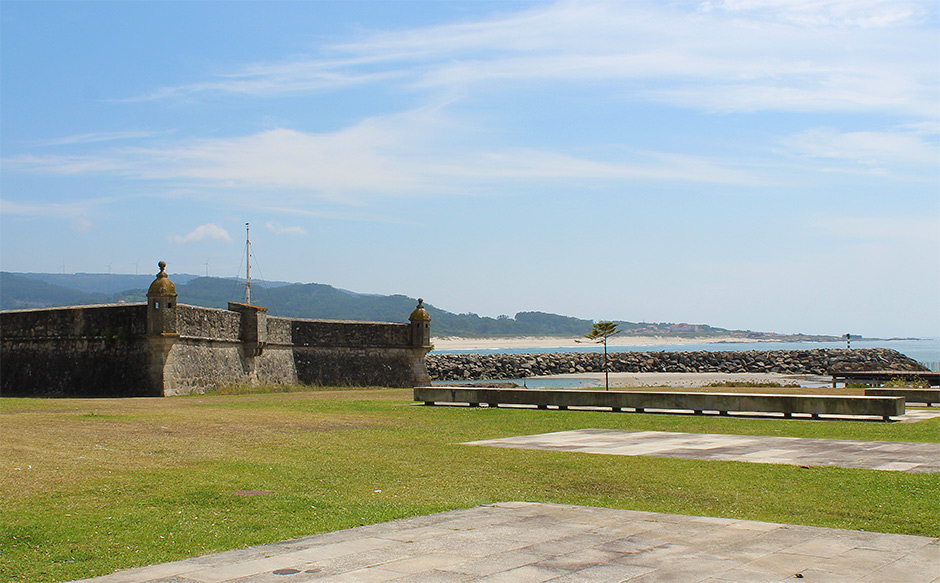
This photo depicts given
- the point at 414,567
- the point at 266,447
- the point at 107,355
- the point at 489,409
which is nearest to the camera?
the point at 414,567

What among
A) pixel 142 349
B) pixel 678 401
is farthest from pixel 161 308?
pixel 678 401

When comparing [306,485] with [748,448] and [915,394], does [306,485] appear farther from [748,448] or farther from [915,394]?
[915,394]

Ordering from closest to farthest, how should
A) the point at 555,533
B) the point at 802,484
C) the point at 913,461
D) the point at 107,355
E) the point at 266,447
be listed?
the point at 555,533 → the point at 802,484 → the point at 913,461 → the point at 266,447 → the point at 107,355

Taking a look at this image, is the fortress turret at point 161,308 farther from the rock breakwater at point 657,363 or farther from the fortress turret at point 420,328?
the rock breakwater at point 657,363

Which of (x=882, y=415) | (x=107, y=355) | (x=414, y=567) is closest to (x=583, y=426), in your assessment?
(x=882, y=415)

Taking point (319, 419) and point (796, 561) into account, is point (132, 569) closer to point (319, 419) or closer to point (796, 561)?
point (796, 561)

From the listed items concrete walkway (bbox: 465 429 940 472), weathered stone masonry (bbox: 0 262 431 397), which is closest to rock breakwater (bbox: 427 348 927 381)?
weathered stone masonry (bbox: 0 262 431 397)

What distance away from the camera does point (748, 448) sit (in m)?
13.3

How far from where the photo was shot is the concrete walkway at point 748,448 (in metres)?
11.6

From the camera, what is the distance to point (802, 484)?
977 centimetres

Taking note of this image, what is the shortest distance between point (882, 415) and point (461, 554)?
15027 millimetres

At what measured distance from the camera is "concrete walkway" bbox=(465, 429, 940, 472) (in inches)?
457

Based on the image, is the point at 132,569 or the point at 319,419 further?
the point at 319,419

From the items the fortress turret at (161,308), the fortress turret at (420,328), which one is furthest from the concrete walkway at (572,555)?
the fortress turret at (420,328)
